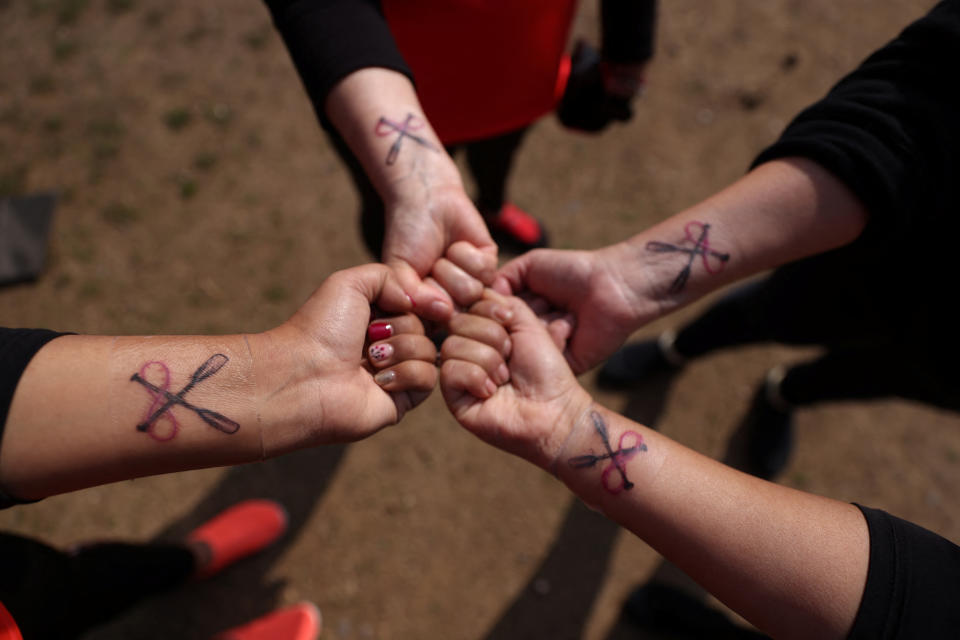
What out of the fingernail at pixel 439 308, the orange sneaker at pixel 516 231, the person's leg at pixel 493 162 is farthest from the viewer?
the orange sneaker at pixel 516 231

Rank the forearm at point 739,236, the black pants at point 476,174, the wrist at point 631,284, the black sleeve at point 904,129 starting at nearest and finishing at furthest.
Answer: the black sleeve at point 904,129, the forearm at point 739,236, the wrist at point 631,284, the black pants at point 476,174

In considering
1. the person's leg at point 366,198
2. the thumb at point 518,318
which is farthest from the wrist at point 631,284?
the person's leg at point 366,198

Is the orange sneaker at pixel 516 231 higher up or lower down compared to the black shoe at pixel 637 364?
higher up

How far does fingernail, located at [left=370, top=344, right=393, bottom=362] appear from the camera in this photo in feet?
6.98

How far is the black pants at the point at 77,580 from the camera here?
1.95 metres

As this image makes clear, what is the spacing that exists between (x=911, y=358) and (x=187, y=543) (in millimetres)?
3908

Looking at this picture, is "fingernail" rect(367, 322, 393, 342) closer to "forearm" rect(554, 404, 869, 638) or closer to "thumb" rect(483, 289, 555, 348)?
"thumb" rect(483, 289, 555, 348)

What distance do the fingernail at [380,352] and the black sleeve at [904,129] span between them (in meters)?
1.77

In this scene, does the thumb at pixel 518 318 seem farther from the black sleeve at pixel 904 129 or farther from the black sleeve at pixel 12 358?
Answer: the black sleeve at pixel 12 358

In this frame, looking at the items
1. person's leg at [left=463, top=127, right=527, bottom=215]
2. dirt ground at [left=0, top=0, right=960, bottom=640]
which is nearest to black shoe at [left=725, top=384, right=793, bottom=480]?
dirt ground at [left=0, top=0, right=960, bottom=640]

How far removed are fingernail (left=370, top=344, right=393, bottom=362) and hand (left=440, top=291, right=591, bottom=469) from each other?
0.25m

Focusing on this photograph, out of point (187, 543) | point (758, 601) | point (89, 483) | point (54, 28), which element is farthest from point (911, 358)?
point (54, 28)

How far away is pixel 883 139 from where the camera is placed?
6.26 feet

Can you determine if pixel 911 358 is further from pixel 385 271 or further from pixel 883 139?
pixel 385 271
